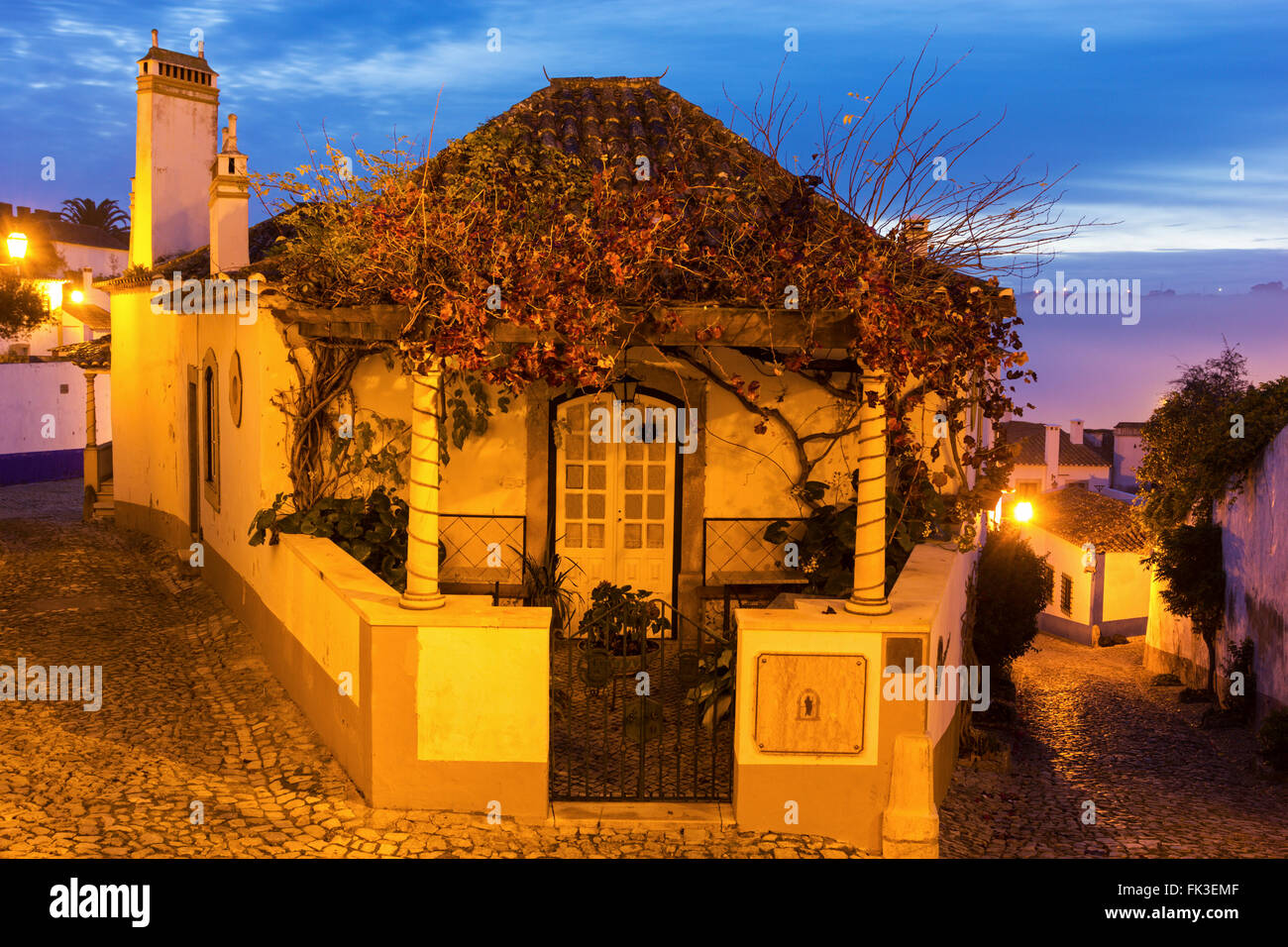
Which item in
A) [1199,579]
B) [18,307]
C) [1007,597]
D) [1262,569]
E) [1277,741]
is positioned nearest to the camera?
[1277,741]

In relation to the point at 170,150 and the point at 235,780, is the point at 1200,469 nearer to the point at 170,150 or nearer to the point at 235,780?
the point at 170,150

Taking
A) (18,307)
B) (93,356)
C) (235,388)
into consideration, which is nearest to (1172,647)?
(235,388)

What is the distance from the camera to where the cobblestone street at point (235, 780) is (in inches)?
245

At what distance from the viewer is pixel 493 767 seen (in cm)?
652

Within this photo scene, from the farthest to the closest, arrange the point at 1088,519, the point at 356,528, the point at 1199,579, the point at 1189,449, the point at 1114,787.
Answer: the point at 1088,519
the point at 1189,449
the point at 1199,579
the point at 1114,787
the point at 356,528

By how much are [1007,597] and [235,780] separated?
11335mm

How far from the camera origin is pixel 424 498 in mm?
6664

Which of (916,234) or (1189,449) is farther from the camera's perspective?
(1189,449)

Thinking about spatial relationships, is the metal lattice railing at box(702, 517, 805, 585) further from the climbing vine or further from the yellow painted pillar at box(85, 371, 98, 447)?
the yellow painted pillar at box(85, 371, 98, 447)

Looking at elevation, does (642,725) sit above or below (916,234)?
below

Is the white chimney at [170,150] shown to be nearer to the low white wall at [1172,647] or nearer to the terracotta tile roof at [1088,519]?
the low white wall at [1172,647]

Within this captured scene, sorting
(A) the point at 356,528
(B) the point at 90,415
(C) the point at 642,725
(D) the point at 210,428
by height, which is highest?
(B) the point at 90,415
